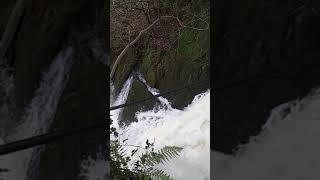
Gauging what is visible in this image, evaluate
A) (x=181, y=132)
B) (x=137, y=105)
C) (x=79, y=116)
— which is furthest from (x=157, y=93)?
(x=79, y=116)

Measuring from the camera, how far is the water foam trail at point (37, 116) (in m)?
0.52

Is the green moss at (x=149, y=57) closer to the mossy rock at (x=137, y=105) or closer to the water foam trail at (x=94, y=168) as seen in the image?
the mossy rock at (x=137, y=105)

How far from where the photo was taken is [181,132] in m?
2.55

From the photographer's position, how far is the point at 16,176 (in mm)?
525

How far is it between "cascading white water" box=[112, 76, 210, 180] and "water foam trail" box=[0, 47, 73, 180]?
4.69 ft

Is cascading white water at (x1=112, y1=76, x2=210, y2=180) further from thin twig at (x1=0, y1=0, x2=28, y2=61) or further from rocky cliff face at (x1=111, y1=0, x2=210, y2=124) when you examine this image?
thin twig at (x1=0, y1=0, x2=28, y2=61)

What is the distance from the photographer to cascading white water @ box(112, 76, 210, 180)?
2.13 m

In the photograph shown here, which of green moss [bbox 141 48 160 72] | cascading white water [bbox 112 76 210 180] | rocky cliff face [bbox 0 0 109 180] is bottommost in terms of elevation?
cascading white water [bbox 112 76 210 180]

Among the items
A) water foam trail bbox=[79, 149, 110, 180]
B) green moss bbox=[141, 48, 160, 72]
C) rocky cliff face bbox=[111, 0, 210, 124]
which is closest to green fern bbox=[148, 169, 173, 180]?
water foam trail bbox=[79, 149, 110, 180]

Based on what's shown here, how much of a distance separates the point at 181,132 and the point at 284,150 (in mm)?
2023

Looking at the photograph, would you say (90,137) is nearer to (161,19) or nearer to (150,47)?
(161,19)

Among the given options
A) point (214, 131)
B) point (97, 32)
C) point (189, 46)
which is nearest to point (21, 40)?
point (97, 32)

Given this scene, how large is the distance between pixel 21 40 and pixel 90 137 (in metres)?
0.15

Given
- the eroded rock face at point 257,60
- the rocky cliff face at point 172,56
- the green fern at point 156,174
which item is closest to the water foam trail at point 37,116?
the eroded rock face at point 257,60
